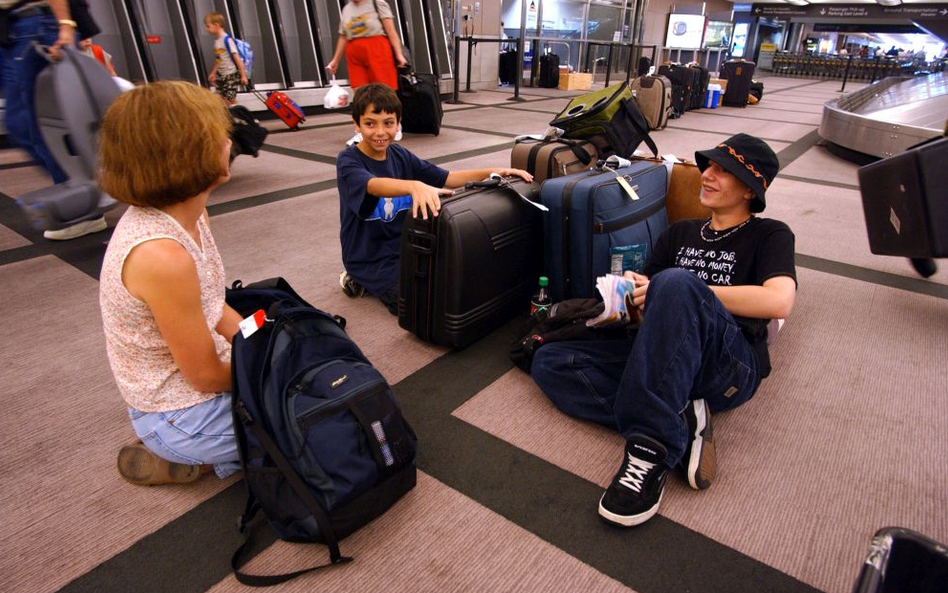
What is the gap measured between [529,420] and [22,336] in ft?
7.21

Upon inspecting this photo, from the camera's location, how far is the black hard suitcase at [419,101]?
6781mm

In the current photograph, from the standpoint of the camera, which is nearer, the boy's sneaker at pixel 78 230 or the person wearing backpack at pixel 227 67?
the boy's sneaker at pixel 78 230

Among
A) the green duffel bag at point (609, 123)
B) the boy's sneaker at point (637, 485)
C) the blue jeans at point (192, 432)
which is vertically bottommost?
the boy's sneaker at point (637, 485)

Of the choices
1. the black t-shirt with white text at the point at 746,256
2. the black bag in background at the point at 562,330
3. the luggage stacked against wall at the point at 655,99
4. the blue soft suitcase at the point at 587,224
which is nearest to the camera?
the black t-shirt with white text at the point at 746,256

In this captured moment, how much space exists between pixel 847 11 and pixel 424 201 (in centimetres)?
3876

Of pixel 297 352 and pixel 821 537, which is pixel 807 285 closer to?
pixel 821 537

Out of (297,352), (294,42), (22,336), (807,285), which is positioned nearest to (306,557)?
(297,352)

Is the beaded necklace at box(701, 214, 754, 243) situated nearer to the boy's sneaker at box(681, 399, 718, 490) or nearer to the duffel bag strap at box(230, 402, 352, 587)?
the boy's sneaker at box(681, 399, 718, 490)

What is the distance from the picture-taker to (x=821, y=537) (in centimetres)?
150

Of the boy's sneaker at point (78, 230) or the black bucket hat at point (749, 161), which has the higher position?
the black bucket hat at point (749, 161)

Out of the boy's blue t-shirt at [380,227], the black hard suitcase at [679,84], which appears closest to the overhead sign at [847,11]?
the black hard suitcase at [679,84]

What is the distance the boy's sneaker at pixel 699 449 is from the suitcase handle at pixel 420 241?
3.58 ft

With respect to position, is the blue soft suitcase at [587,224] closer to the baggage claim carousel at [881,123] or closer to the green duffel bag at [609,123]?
the green duffel bag at [609,123]

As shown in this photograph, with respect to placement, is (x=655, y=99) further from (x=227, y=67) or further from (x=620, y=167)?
(x=620, y=167)
